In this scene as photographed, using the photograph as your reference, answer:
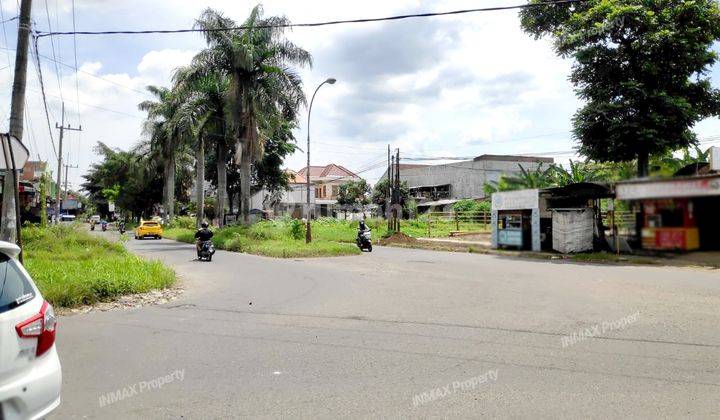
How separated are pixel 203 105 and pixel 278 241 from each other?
10934 mm

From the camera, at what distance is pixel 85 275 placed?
10398mm

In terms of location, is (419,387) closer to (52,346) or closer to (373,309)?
(52,346)

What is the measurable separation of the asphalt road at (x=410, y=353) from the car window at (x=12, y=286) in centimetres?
115

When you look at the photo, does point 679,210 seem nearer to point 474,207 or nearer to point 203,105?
point 474,207

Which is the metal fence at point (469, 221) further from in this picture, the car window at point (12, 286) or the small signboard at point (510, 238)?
the car window at point (12, 286)

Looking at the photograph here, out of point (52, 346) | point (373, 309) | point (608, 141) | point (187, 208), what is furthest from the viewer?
point (187, 208)

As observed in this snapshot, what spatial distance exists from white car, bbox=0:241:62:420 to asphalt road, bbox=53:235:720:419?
847 millimetres

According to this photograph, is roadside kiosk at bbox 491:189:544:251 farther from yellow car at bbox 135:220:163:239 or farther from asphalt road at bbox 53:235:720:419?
yellow car at bbox 135:220:163:239

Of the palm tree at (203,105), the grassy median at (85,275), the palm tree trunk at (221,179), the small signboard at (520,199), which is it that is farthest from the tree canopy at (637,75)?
the palm tree trunk at (221,179)

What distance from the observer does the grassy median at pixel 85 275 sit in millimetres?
9461

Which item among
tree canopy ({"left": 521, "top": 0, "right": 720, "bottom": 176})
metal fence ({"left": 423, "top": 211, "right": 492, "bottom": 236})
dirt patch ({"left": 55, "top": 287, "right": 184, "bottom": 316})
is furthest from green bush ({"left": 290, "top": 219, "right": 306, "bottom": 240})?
tree canopy ({"left": 521, "top": 0, "right": 720, "bottom": 176})

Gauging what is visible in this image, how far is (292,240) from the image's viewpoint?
26312 mm

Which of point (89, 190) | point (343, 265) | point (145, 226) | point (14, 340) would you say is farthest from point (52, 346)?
point (89, 190)

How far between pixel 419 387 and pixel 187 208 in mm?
68752
